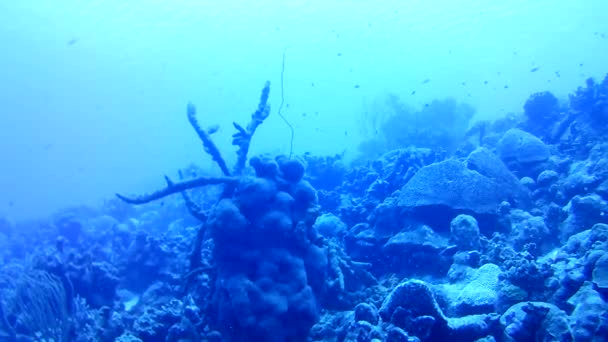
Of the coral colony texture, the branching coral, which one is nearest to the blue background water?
the coral colony texture

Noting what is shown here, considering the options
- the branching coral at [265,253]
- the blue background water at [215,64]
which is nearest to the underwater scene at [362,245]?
the branching coral at [265,253]

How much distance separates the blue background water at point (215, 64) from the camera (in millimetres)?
60000

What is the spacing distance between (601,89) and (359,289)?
12.6 m

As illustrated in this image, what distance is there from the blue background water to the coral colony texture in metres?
13.0

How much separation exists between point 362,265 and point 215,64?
333ft

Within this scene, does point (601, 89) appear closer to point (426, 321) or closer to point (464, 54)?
point (426, 321)

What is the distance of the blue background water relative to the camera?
197ft

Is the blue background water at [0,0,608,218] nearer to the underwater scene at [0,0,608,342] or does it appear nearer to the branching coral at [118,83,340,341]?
the underwater scene at [0,0,608,342]

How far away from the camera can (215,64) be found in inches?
4090

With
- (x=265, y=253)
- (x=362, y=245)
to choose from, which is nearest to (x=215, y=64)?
(x=362, y=245)

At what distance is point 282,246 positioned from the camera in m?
7.54

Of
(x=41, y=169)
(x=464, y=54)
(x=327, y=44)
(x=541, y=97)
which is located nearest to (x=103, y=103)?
(x=41, y=169)

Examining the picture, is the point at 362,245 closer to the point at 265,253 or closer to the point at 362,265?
the point at 362,265

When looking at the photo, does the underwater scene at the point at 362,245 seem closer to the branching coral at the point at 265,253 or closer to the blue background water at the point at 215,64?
the branching coral at the point at 265,253
